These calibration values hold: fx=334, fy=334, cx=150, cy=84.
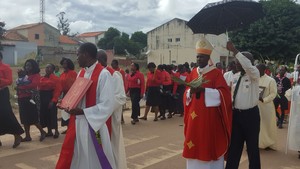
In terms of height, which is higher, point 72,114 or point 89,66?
point 89,66

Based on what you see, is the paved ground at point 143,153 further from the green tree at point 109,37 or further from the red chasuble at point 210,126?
the green tree at point 109,37

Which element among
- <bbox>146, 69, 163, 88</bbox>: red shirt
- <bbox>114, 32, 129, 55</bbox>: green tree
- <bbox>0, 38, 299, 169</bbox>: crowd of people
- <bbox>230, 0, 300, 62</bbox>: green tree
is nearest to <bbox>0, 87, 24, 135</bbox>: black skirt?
<bbox>0, 38, 299, 169</bbox>: crowd of people

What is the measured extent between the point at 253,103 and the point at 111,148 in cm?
216

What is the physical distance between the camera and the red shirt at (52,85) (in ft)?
26.4

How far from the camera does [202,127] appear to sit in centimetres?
436

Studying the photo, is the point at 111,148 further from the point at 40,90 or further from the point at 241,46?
the point at 241,46

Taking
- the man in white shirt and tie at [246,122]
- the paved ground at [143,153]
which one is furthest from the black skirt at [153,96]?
the man in white shirt and tie at [246,122]

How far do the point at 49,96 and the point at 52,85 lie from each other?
32cm

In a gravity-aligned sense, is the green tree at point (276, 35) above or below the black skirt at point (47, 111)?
above

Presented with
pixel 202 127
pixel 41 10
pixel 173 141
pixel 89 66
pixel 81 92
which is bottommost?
pixel 173 141

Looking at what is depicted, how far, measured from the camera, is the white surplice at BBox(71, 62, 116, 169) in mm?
3809

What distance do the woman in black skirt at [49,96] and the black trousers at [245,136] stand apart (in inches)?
186

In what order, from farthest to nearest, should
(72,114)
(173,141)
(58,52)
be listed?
(58,52) < (173,141) < (72,114)

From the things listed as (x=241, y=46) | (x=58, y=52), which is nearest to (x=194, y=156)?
(x=241, y=46)
